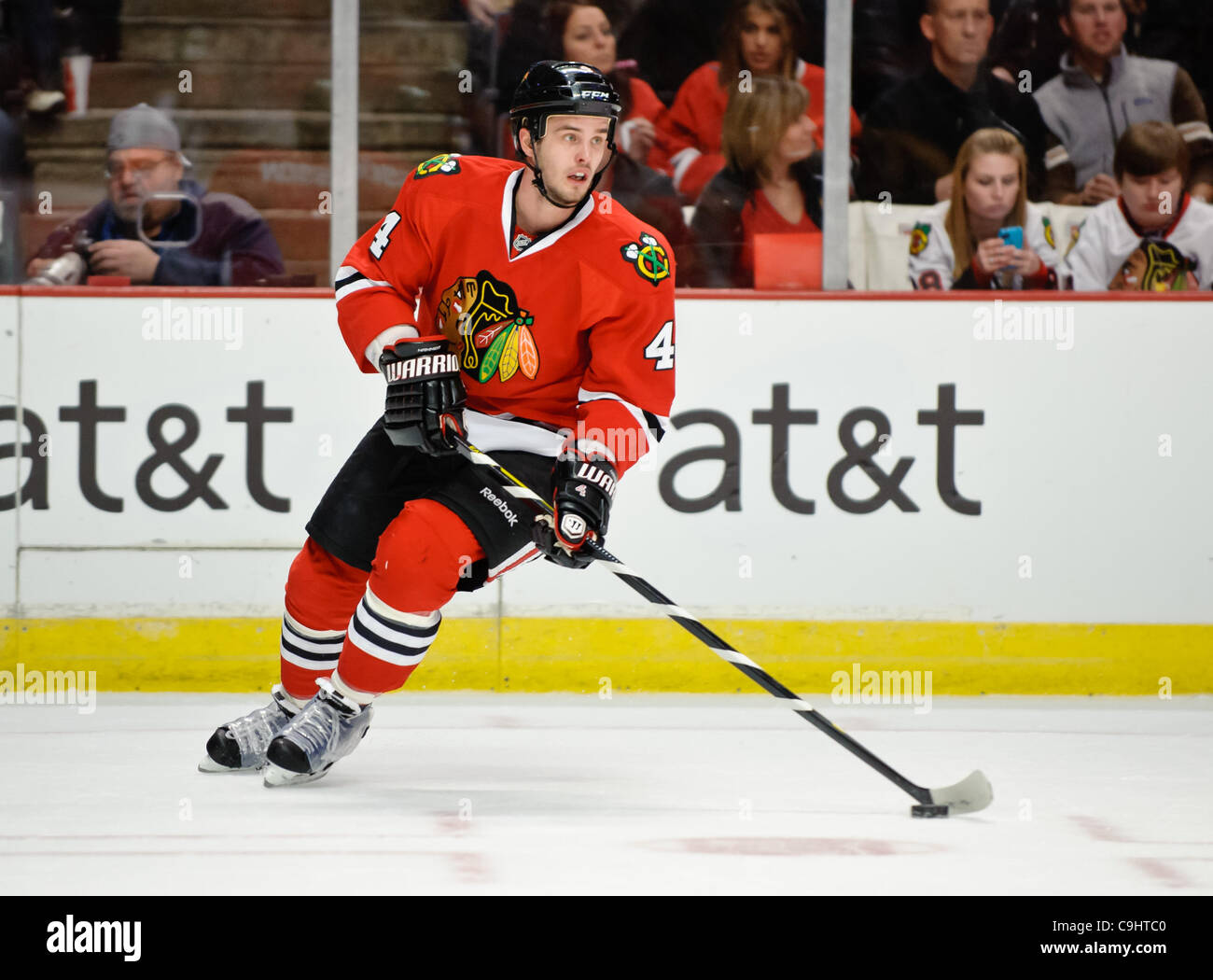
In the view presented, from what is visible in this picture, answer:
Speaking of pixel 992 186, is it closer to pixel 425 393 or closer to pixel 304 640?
pixel 425 393

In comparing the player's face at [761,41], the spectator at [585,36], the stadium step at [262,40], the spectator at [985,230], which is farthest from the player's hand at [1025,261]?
the stadium step at [262,40]

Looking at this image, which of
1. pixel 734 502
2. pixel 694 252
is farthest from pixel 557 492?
pixel 694 252

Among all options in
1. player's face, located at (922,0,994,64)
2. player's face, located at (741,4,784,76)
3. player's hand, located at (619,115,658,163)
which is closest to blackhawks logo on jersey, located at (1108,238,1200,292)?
player's face, located at (922,0,994,64)

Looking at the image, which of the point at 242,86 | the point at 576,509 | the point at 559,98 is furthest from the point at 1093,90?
the point at 576,509

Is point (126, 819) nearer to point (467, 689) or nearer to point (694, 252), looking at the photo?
point (467, 689)

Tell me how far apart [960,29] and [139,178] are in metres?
2.18

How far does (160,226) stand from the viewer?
4.41 metres

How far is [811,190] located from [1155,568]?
130 centimetres

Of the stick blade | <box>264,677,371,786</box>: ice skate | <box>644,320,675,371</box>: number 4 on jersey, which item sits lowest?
the stick blade

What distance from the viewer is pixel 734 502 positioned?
4262 mm

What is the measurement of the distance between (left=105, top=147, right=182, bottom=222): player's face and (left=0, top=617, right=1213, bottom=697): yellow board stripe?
1064 millimetres

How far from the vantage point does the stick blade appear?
2.90 metres

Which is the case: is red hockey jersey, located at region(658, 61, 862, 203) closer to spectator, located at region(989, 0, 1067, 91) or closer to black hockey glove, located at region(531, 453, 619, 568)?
spectator, located at region(989, 0, 1067, 91)
